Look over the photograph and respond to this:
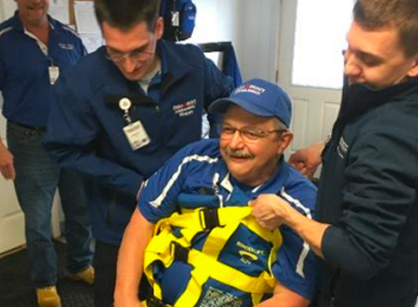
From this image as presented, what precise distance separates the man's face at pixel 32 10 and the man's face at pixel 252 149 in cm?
145

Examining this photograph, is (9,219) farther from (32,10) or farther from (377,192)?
(377,192)

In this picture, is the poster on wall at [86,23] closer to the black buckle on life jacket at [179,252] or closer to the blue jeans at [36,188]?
the blue jeans at [36,188]

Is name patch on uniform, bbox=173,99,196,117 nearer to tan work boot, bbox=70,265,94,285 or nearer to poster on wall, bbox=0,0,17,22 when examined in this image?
tan work boot, bbox=70,265,94,285

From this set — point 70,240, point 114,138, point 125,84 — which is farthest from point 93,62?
point 70,240

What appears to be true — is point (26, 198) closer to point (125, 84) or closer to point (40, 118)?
point (40, 118)

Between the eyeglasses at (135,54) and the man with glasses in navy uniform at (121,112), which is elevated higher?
the eyeglasses at (135,54)

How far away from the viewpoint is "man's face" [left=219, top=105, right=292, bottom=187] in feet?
4.40

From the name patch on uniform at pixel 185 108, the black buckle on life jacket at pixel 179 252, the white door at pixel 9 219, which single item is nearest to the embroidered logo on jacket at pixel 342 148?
the black buckle on life jacket at pixel 179 252

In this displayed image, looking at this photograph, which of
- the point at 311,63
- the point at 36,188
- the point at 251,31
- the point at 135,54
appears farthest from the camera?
the point at 251,31

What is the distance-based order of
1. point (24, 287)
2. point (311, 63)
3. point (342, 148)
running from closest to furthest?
point (342, 148)
point (24, 287)
point (311, 63)

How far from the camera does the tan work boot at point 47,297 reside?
8.07ft

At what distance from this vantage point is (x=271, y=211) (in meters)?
1.06

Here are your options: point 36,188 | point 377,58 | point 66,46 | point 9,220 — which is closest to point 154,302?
point 377,58

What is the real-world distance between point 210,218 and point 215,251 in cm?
10
